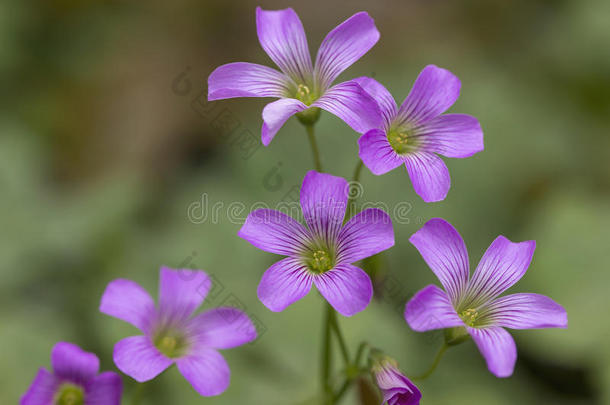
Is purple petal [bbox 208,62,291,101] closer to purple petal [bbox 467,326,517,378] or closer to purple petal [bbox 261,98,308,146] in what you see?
purple petal [bbox 261,98,308,146]

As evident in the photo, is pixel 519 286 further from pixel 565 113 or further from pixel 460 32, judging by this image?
pixel 460 32

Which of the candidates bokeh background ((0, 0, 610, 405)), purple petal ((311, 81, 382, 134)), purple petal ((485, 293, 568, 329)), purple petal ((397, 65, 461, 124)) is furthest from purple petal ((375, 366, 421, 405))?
purple petal ((397, 65, 461, 124))

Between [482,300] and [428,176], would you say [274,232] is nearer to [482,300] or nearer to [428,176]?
[428,176]

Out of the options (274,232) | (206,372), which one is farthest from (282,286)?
(206,372)

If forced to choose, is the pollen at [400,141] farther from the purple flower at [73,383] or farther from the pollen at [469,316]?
the purple flower at [73,383]

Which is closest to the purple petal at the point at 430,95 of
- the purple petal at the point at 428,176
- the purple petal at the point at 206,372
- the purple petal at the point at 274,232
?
the purple petal at the point at 428,176

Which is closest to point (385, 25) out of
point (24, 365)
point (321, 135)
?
point (321, 135)
